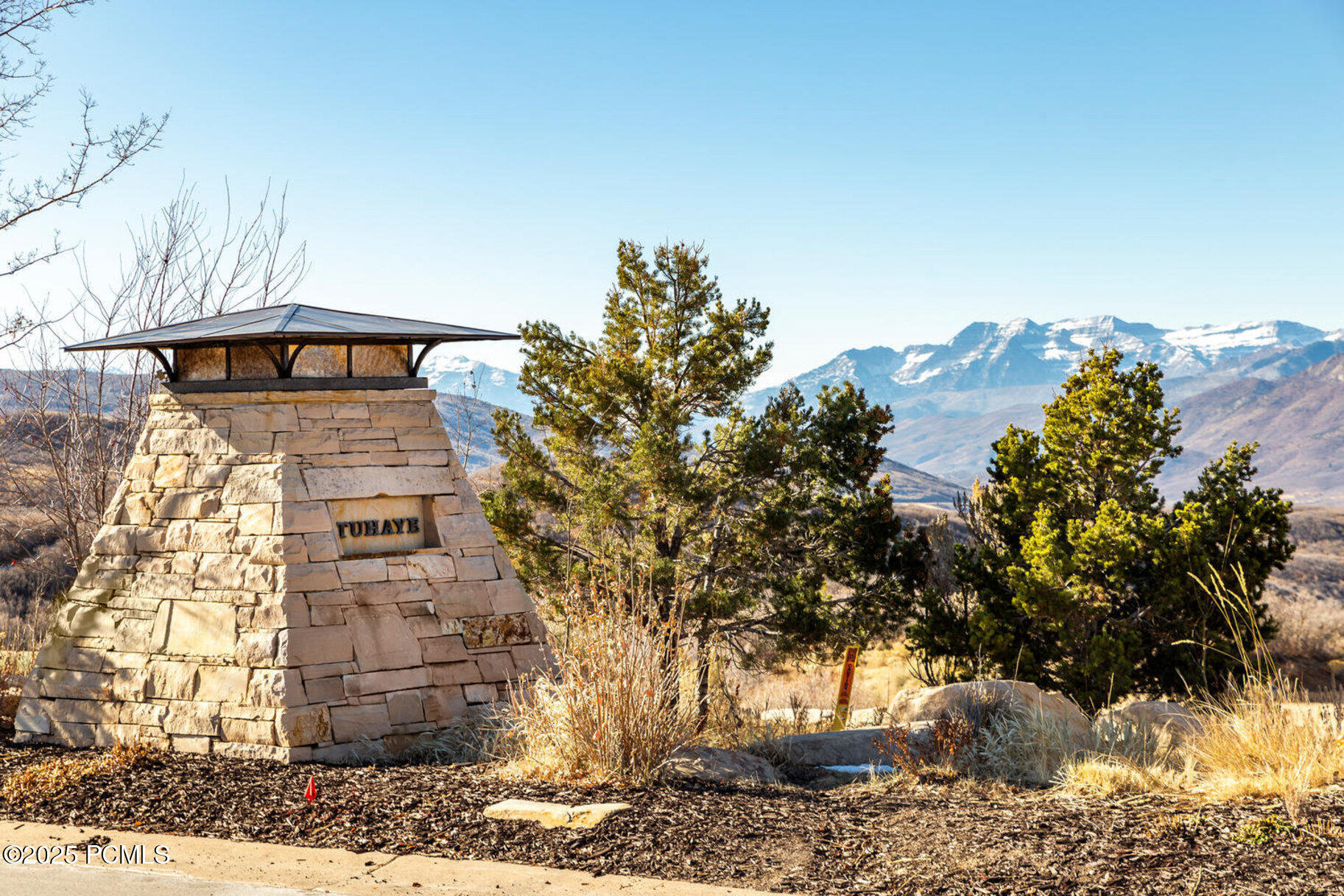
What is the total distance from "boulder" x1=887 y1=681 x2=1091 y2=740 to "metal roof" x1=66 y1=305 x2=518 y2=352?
14.8 feet

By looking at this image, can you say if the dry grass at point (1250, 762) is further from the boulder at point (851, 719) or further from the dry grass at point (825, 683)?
the dry grass at point (825, 683)

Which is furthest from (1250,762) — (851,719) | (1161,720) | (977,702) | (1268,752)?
(851,719)

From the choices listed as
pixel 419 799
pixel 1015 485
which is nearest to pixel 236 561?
pixel 419 799

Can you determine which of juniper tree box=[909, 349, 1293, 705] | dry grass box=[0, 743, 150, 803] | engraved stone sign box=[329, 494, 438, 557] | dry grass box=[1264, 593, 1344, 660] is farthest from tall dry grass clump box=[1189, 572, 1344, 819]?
dry grass box=[1264, 593, 1344, 660]

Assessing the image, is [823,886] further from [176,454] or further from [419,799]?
[176,454]

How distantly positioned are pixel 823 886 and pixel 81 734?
18.1ft

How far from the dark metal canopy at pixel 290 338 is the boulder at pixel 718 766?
3.46 metres

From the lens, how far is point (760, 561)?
Result: 39.8ft

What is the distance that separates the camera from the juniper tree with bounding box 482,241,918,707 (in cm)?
1167

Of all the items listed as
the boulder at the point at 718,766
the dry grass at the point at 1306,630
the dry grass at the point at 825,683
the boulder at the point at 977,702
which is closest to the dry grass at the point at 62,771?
the boulder at the point at 718,766

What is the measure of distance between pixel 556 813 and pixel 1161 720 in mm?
5091

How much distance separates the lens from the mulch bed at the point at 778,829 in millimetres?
4234

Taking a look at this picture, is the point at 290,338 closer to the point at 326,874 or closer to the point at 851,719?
the point at 326,874

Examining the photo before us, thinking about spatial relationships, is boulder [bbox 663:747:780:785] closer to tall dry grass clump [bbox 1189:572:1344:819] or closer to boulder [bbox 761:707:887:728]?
A: boulder [bbox 761:707:887:728]
